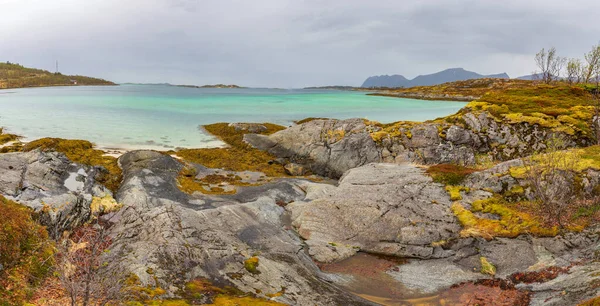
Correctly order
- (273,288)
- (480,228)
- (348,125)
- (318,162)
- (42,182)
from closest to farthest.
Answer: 1. (273,288)
2. (480,228)
3. (42,182)
4. (318,162)
5. (348,125)

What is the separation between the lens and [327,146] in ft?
154

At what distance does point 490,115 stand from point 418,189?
27296mm

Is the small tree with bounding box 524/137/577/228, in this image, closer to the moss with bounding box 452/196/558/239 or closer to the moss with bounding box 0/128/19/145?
the moss with bounding box 452/196/558/239

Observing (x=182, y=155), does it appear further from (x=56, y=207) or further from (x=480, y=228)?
(x=480, y=228)

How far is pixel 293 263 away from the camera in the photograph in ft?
68.8

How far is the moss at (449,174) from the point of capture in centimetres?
2948

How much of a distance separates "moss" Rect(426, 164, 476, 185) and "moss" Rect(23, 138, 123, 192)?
3315 centimetres

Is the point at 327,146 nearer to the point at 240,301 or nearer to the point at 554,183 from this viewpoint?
the point at 554,183

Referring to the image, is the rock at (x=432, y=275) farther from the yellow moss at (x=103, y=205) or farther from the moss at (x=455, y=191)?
→ the yellow moss at (x=103, y=205)

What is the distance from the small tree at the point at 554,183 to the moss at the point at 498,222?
3.91ft

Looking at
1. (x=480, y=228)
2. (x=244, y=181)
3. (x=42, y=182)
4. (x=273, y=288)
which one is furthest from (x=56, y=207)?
(x=480, y=228)

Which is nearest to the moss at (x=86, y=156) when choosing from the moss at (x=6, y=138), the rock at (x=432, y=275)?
the moss at (x=6, y=138)

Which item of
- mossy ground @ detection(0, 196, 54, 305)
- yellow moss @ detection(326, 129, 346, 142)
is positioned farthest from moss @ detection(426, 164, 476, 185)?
mossy ground @ detection(0, 196, 54, 305)

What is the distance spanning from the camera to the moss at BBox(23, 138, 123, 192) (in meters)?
33.8
